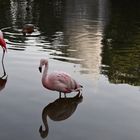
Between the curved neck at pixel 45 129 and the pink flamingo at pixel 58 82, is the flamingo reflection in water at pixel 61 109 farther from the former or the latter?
the pink flamingo at pixel 58 82

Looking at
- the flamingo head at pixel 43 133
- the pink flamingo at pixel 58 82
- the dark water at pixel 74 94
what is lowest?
the dark water at pixel 74 94

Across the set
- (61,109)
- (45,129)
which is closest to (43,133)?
(45,129)

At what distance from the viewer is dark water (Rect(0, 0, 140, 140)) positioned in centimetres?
869

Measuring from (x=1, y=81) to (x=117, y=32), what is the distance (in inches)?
446

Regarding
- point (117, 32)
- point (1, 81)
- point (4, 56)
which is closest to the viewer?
point (1, 81)

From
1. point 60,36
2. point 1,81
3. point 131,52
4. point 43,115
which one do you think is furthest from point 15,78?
point 60,36

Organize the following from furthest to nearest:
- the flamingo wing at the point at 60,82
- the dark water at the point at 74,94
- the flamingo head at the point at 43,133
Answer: the flamingo wing at the point at 60,82
the dark water at the point at 74,94
the flamingo head at the point at 43,133

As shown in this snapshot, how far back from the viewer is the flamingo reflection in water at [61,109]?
9391mm

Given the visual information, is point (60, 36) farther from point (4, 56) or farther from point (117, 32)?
point (4, 56)

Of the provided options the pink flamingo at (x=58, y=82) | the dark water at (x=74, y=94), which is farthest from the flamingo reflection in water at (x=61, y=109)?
the pink flamingo at (x=58, y=82)

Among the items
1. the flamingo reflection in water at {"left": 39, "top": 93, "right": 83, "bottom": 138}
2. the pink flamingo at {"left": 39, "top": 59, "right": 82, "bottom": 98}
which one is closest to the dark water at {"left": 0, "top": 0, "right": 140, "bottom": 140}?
the flamingo reflection in water at {"left": 39, "top": 93, "right": 83, "bottom": 138}

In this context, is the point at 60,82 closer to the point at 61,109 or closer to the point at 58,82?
the point at 58,82

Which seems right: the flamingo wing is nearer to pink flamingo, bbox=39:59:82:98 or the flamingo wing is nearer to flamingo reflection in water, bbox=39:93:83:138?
pink flamingo, bbox=39:59:82:98

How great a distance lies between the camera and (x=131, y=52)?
16641mm
